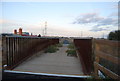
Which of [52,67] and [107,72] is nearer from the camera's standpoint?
[107,72]

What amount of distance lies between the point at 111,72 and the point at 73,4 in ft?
4.42

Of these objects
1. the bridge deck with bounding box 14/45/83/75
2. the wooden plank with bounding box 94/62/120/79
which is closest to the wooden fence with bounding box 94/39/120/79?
the wooden plank with bounding box 94/62/120/79

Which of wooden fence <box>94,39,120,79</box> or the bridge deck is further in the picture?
the bridge deck

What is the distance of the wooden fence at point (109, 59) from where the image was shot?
142 centimetres

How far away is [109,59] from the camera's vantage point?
157 centimetres

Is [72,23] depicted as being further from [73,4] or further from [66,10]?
[73,4]

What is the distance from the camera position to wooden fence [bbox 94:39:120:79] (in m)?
1.42

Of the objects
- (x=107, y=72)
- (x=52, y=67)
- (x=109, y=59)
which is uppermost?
(x=109, y=59)

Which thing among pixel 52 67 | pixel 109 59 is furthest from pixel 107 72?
pixel 52 67

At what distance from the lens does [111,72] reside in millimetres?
1567

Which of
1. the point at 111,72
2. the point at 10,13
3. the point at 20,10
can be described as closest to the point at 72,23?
the point at 20,10

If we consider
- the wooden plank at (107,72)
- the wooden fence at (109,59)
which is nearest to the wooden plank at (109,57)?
the wooden fence at (109,59)

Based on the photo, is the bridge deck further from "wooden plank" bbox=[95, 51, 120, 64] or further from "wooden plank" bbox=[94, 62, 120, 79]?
"wooden plank" bbox=[95, 51, 120, 64]

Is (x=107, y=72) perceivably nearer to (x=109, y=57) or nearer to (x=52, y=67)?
(x=109, y=57)
